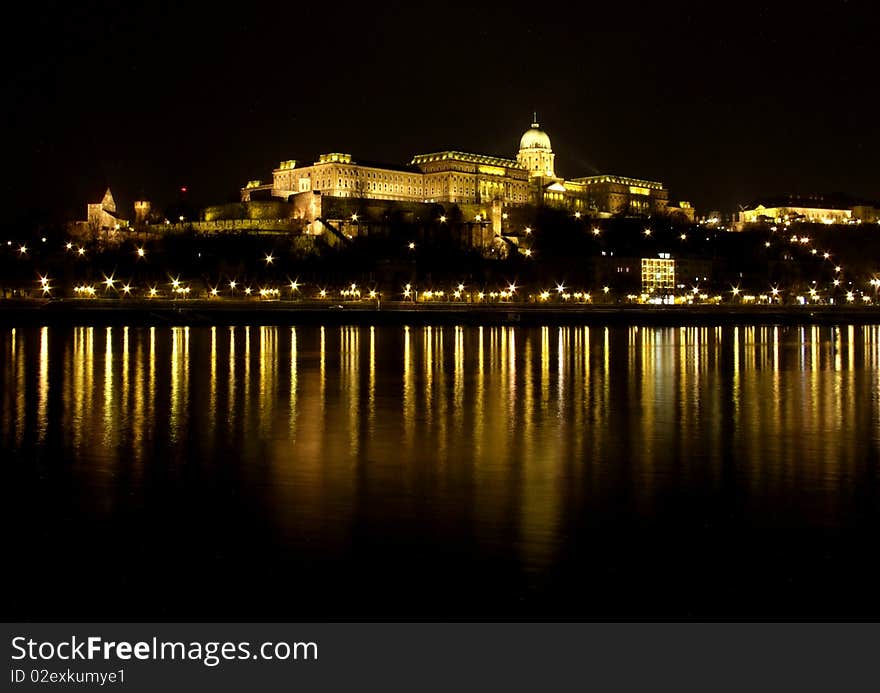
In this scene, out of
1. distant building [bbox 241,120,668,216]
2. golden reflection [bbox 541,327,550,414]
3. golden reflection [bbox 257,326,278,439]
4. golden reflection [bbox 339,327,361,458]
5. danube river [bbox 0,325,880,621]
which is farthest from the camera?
distant building [bbox 241,120,668,216]

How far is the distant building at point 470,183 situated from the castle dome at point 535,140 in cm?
11

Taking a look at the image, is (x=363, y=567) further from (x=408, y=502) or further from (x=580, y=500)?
(x=580, y=500)

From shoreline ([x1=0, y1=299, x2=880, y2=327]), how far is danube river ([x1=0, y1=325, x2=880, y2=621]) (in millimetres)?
25996

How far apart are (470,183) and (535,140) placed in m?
20.8

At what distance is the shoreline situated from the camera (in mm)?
44562

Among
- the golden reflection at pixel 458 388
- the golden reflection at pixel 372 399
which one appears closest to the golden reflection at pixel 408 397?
the golden reflection at pixel 372 399

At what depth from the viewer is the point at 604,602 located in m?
5.98

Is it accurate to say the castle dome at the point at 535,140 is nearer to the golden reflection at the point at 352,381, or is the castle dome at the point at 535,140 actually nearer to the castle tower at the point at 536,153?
the castle tower at the point at 536,153

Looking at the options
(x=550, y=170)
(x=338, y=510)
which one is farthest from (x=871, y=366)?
(x=550, y=170)

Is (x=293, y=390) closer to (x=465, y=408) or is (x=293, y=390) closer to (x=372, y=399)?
(x=372, y=399)

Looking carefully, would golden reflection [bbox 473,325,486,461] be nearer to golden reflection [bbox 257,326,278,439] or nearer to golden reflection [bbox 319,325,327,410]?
golden reflection [bbox 319,325,327,410]

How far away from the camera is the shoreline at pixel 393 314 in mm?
44562

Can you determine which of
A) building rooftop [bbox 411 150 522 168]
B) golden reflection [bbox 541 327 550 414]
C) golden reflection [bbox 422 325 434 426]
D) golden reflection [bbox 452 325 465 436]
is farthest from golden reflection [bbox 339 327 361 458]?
building rooftop [bbox 411 150 522 168]
